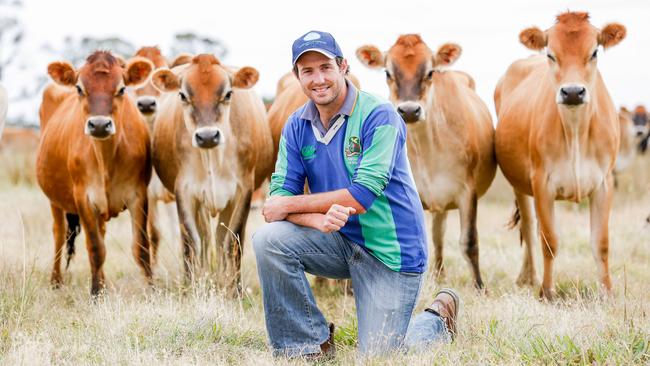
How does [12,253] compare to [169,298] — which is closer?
[169,298]

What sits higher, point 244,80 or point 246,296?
point 244,80

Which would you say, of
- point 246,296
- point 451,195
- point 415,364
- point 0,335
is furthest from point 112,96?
point 415,364

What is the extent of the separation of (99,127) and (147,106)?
1863 millimetres

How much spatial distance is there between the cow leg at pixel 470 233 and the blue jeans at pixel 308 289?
2.54 meters

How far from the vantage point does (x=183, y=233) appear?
25.3 feet

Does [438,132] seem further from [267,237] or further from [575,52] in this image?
[267,237]

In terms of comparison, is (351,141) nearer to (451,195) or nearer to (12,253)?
(451,195)

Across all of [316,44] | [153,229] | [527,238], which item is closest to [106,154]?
[153,229]

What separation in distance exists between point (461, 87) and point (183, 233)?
313 centimetres

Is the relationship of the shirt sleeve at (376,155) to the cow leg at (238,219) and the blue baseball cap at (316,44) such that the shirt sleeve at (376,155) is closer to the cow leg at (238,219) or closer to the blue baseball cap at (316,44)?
the blue baseball cap at (316,44)

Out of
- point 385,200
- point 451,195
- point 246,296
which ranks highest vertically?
point 385,200

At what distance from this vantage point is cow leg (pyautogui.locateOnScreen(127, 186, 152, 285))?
301 inches

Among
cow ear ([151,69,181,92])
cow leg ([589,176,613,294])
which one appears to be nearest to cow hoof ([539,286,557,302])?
cow leg ([589,176,613,294])

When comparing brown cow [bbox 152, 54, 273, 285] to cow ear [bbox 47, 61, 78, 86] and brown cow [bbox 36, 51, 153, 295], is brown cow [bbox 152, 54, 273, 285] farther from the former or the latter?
cow ear [bbox 47, 61, 78, 86]
